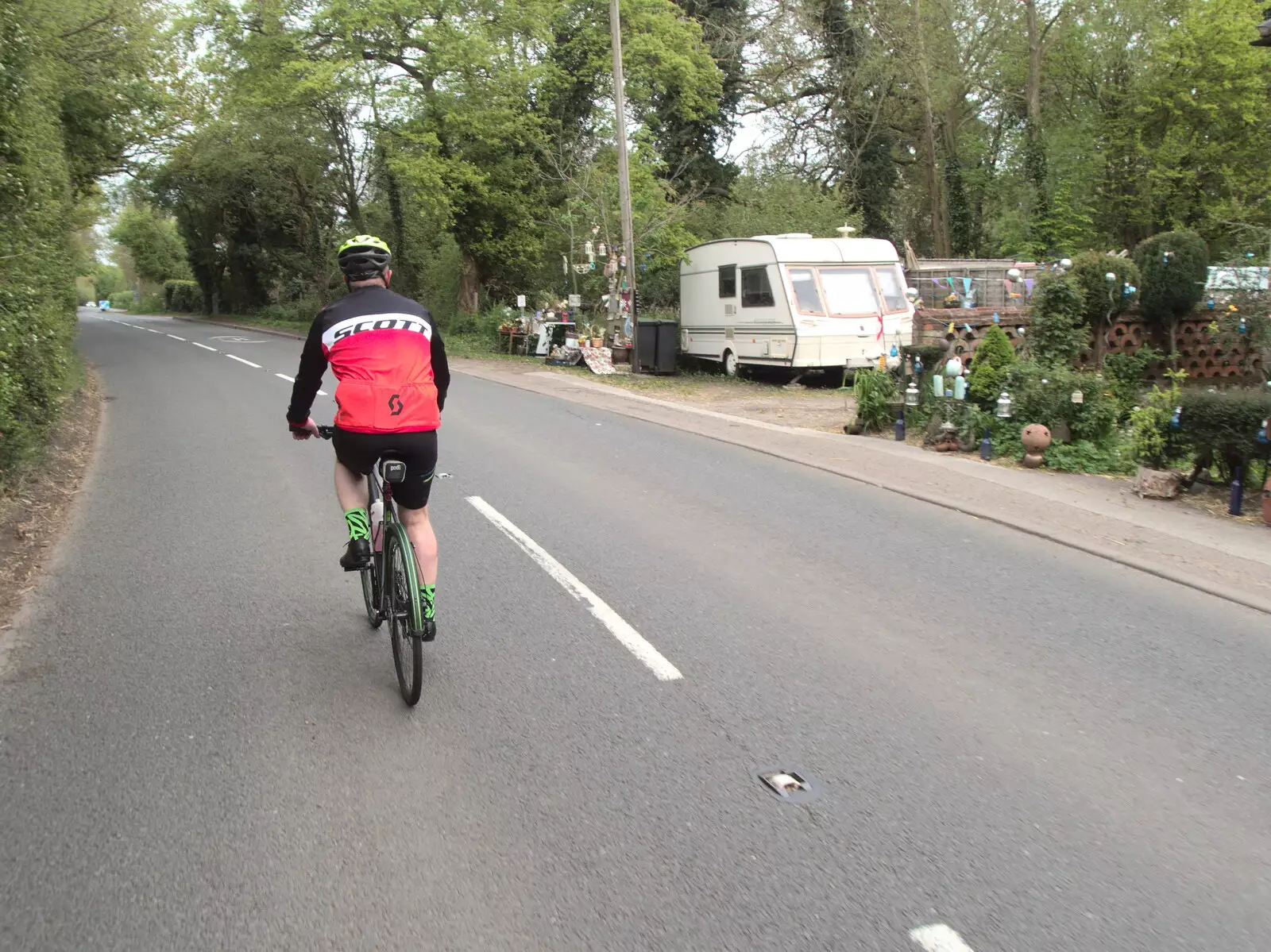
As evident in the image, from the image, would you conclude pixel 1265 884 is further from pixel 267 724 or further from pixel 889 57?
pixel 889 57

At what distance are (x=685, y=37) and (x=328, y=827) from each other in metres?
29.7

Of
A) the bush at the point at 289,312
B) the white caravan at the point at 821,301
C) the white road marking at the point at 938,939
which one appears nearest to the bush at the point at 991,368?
the white caravan at the point at 821,301

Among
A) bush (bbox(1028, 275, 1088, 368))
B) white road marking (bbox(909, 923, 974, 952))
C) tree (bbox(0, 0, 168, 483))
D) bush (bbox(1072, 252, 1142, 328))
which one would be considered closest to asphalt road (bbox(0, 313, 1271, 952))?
white road marking (bbox(909, 923, 974, 952))

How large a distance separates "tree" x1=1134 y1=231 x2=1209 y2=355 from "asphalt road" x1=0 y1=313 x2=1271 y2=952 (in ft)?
35.1

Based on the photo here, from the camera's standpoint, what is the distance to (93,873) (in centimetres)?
315

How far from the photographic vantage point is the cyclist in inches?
170

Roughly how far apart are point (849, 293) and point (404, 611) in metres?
16.6

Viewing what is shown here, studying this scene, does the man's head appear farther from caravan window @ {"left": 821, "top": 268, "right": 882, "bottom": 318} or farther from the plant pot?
caravan window @ {"left": 821, "top": 268, "right": 882, "bottom": 318}

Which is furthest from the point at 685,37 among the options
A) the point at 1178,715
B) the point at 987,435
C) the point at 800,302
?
the point at 1178,715

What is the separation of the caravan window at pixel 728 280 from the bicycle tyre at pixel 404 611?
17345mm

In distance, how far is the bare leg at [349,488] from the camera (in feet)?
15.3

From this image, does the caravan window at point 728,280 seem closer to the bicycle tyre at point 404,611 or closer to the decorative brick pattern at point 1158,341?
the decorative brick pattern at point 1158,341

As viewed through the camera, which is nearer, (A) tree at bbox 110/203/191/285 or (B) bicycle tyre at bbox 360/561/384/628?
(B) bicycle tyre at bbox 360/561/384/628

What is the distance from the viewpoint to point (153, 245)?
257 ft
